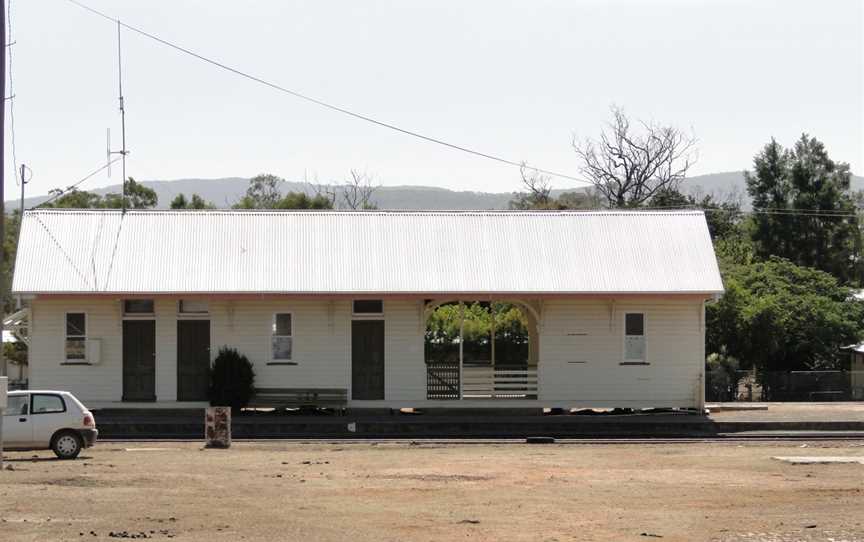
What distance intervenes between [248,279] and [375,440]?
6922 millimetres

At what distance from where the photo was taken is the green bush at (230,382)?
35750 mm

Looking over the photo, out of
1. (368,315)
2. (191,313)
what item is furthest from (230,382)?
(368,315)

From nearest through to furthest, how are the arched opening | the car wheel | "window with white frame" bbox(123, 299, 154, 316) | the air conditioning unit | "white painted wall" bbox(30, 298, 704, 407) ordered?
the car wheel → the air conditioning unit → "white painted wall" bbox(30, 298, 704, 407) → "window with white frame" bbox(123, 299, 154, 316) → the arched opening

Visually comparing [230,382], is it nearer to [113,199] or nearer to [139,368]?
[139,368]

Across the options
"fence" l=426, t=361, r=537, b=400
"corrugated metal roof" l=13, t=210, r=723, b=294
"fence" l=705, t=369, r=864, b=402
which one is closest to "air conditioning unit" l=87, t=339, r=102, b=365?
"corrugated metal roof" l=13, t=210, r=723, b=294

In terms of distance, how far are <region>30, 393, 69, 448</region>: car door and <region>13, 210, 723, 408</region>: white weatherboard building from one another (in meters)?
9.99

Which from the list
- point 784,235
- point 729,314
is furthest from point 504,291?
point 784,235

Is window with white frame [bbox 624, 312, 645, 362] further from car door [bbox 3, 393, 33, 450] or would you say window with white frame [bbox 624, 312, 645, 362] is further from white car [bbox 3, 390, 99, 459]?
car door [bbox 3, 393, 33, 450]

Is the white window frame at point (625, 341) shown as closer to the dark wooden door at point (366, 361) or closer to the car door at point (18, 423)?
the dark wooden door at point (366, 361)

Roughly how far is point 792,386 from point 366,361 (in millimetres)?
16797

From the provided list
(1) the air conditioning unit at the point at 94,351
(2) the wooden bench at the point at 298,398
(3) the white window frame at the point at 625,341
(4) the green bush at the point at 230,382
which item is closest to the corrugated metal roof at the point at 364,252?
(3) the white window frame at the point at 625,341

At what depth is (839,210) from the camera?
81062 mm

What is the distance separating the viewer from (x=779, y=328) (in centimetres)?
5144

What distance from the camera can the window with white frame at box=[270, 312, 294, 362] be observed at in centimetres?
3666
